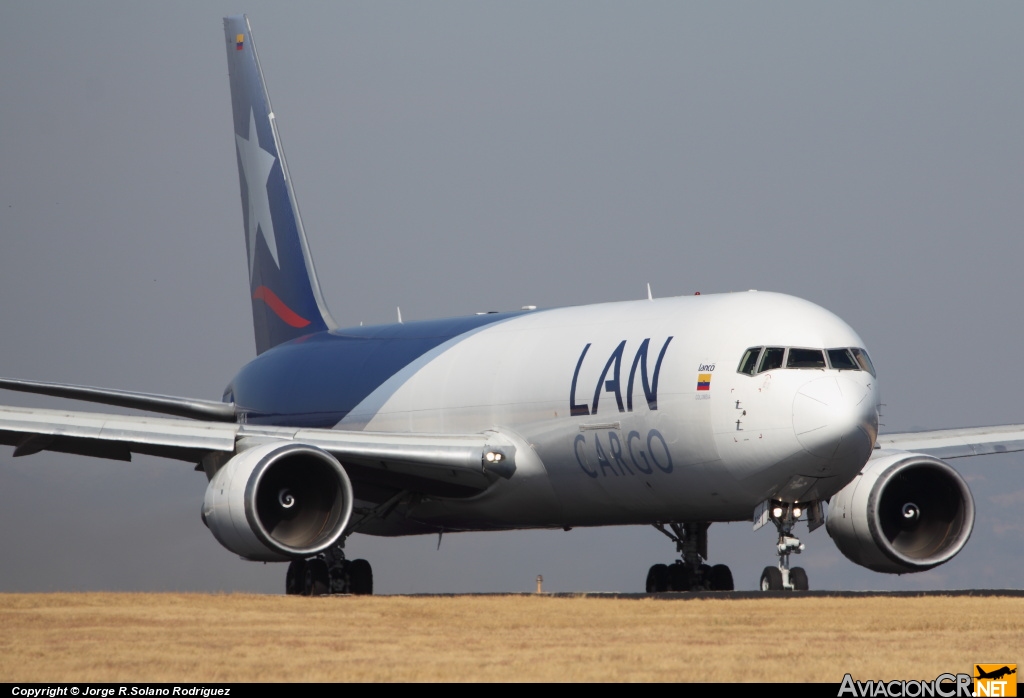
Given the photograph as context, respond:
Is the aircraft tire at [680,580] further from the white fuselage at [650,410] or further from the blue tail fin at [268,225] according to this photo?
the blue tail fin at [268,225]

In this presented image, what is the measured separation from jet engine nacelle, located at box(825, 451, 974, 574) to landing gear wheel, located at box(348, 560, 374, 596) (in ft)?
22.5

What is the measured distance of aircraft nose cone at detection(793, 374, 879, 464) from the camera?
19703 millimetres

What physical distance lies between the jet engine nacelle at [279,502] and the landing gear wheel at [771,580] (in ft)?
17.2

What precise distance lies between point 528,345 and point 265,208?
35.8 ft

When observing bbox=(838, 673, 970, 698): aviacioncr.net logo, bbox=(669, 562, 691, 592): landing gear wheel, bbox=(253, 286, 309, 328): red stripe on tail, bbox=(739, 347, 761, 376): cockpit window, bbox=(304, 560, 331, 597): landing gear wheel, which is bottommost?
bbox=(838, 673, 970, 698): aviacioncr.net logo

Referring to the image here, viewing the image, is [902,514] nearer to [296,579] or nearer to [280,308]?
[296,579]

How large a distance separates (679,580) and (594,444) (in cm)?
352

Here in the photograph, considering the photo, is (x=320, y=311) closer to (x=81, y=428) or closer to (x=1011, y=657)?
(x=81, y=428)

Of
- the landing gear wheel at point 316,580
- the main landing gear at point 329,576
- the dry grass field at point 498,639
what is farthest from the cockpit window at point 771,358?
the landing gear wheel at point 316,580

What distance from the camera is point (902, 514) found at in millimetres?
22188

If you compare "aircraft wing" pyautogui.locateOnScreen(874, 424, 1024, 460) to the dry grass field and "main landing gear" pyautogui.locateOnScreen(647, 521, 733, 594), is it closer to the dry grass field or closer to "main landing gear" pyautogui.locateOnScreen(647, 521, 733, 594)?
"main landing gear" pyautogui.locateOnScreen(647, 521, 733, 594)

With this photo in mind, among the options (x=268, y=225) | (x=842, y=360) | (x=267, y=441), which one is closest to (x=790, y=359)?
(x=842, y=360)

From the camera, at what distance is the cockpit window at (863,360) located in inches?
815

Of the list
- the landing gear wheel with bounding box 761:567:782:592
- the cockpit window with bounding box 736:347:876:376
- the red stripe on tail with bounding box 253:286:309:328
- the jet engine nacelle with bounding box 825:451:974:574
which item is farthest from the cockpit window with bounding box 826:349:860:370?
the red stripe on tail with bounding box 253:286:309:328
